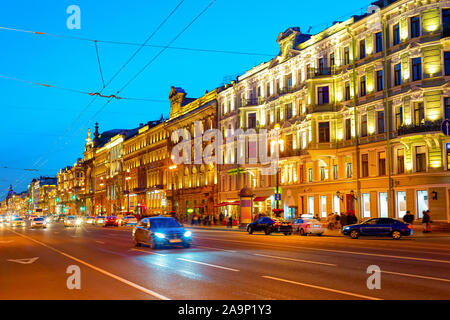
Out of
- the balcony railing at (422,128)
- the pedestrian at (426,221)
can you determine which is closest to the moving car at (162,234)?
the pedestrian at (426,221)

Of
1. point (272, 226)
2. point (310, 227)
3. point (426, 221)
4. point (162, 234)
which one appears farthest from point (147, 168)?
point (162, 234)

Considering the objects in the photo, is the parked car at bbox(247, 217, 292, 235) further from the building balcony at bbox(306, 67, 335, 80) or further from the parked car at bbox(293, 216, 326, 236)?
the building balcony at bbox(306, 67, 335, 80)

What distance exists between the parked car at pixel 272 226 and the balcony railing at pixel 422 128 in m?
10.7

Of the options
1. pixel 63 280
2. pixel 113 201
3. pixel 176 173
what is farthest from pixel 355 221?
pixel 113 201

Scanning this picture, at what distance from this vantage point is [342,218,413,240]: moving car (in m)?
30.6

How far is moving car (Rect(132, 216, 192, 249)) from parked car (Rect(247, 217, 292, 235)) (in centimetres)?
1549

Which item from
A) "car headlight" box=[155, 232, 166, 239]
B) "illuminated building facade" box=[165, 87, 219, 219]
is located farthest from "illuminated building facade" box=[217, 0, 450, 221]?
"car headlight" box=[155, 232, 166, 239]

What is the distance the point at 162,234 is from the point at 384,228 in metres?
14.5

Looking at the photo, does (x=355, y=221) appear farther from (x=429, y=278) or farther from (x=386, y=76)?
(x=429, y=278)

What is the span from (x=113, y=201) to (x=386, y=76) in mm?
94166

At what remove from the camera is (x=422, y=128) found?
122 ft
